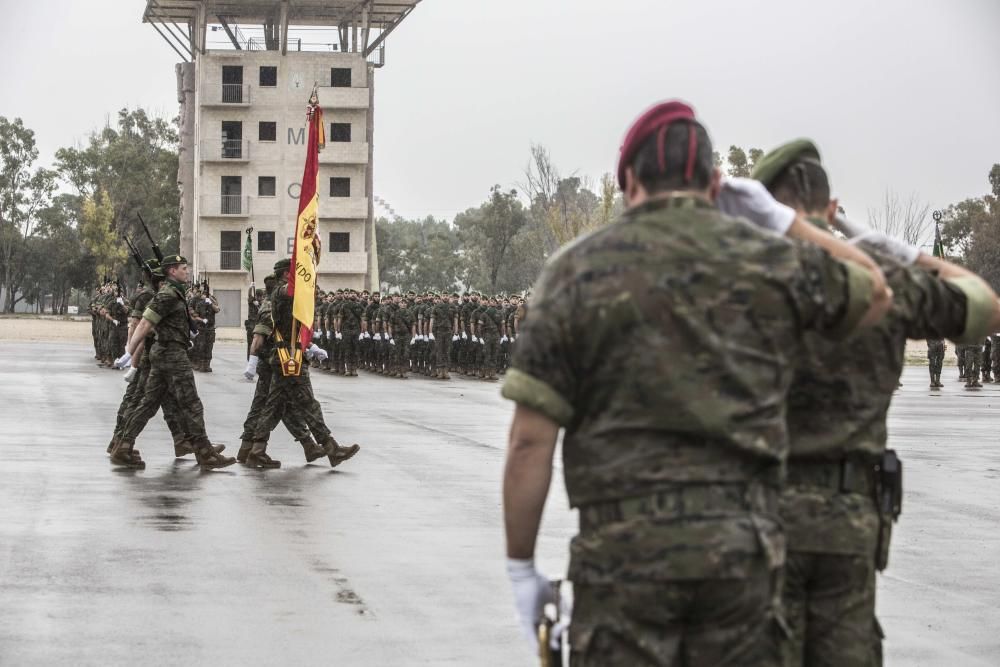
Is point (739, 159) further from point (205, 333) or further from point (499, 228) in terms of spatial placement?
point (205, 333)

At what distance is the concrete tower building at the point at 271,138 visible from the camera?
269 ft

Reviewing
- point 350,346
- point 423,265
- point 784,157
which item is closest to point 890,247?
point 784,157

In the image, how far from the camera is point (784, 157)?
468 cm

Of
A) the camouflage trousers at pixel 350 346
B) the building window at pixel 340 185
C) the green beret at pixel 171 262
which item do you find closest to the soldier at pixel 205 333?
the camouflage trousers at pixel 350 346

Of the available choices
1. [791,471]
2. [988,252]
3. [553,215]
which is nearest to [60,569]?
[791,471]

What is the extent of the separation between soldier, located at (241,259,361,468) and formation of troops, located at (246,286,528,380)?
2217 centimetres

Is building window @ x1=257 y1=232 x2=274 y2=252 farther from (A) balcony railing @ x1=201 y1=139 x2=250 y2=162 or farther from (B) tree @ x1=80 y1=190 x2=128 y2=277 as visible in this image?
(B) tree @ x1=80 y1=190 x2=128 y2=277

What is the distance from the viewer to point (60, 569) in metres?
9.19

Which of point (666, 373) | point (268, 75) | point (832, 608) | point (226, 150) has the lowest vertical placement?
point (832, 608)

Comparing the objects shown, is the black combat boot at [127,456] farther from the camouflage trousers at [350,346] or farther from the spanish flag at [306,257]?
the camouflage trousers at [350,346]

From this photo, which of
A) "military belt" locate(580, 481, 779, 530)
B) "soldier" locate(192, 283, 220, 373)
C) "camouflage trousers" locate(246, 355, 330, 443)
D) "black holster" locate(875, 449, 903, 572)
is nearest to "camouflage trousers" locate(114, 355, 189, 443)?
"camouflage trousers" locate(246, 355, 330, 443)

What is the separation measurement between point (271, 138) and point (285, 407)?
7041cm

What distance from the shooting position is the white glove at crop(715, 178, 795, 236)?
4.23 m

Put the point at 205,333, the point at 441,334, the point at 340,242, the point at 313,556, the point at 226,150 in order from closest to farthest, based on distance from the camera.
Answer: the point at 313,556 < the point at 205,333 < the point at 441,334 < the point at 226,150 < the point at 340,242
